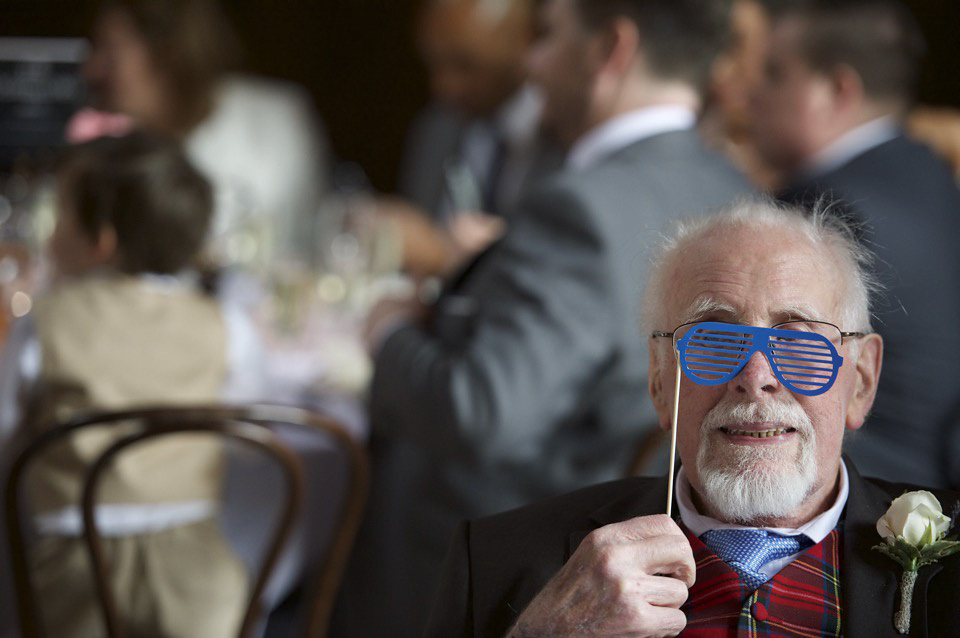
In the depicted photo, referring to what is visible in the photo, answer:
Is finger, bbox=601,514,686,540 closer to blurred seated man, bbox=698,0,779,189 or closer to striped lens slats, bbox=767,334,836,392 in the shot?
striped lens slats, bbox=767,334,836,392

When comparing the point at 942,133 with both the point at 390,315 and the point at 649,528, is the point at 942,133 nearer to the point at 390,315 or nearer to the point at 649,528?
the point at 390,315

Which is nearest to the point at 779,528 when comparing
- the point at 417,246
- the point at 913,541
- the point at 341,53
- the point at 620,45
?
the point at 913,541

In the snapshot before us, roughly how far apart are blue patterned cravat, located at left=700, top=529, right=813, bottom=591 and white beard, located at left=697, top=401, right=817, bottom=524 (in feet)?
0.08

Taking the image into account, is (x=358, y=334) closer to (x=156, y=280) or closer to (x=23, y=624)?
(x=156, y=280)

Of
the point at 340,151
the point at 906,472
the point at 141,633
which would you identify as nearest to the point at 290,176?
the point at 340,151

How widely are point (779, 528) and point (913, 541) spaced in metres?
0.10

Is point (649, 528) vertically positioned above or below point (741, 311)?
below

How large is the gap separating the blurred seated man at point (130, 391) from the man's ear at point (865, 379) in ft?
4.60

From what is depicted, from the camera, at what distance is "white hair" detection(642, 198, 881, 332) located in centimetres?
95

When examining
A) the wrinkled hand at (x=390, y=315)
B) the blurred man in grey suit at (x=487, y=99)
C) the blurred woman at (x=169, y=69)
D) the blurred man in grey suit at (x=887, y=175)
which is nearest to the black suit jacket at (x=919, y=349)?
the blurred man in grey suit at (x=887, y=175)

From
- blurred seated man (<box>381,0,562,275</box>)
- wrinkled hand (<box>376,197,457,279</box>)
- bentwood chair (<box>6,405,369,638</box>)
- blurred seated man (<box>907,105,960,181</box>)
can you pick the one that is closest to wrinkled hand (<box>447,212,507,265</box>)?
blurred seated man (<box>381,0,562,275</box>)

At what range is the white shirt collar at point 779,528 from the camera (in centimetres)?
94

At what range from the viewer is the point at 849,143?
8.63 ft

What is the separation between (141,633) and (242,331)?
23.8 inches
